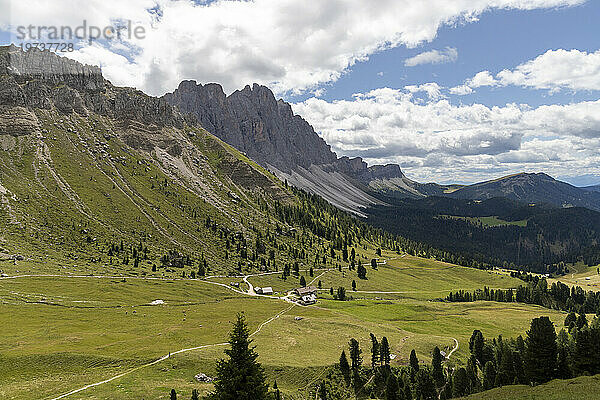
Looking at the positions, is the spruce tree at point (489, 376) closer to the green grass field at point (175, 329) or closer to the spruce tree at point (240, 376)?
the green grass field at point (175, 329)

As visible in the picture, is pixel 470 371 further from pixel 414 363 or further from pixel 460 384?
pixel 414 363

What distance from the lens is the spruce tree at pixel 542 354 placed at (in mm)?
65688

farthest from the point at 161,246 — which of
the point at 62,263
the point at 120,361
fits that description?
the point at 120,361

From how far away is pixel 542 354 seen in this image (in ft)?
218

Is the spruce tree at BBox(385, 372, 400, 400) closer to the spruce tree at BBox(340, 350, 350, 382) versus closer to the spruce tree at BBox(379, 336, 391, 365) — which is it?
the spruce tree at BBox(340, 350, 350, 382)

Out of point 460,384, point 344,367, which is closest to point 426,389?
point 460,384

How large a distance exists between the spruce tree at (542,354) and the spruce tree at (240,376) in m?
62.3

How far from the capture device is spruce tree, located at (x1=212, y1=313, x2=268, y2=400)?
2741 centimetres

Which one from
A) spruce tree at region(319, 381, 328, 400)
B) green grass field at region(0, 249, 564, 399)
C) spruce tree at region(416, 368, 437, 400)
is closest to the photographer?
green grass field at region(0, 249, 564, 399)

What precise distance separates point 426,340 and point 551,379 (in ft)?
138

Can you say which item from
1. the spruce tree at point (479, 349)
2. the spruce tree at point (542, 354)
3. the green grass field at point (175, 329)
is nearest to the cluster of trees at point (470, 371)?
the spruce tree at point (542, 354)

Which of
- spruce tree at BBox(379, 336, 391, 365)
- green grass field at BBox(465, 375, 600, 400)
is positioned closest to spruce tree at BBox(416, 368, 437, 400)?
spruce tree at BBox(379, 336, 391, 365)

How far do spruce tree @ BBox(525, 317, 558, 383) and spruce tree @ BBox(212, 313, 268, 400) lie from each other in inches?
2452

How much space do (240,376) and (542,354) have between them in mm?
65851
